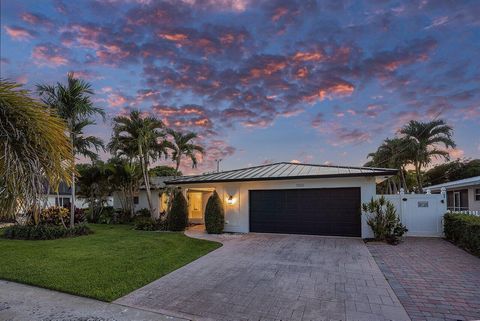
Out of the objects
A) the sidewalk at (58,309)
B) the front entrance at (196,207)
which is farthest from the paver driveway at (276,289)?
the front entrance at (196,207)

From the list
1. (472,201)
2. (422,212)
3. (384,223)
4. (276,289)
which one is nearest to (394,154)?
(472,201)

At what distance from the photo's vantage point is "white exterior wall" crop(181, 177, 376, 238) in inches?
472

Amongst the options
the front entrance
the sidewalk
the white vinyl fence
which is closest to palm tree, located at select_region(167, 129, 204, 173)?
the front entrance

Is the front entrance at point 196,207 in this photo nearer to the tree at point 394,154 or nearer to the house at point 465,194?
the tree at point 394,154

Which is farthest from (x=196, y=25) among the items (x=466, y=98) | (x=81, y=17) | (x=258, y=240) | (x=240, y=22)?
(x=466, y=98)

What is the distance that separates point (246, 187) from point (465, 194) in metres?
17.5

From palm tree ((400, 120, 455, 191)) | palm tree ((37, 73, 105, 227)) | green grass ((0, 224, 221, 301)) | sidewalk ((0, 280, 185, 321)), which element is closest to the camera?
sidewalk ((0, 280, 185, 321))

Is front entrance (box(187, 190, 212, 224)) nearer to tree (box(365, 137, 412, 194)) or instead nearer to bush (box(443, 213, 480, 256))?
bush (box(443, 213, 480, 256))

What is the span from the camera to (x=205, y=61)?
12188 millimetres

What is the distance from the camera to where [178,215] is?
1473 centimetres

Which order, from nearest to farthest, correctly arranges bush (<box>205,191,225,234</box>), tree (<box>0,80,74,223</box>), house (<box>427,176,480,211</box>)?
tree (<box>0,80,74,223</box>), bush (<box>205,191,225,234</box>), house (<box>427,176,480,211</box>)

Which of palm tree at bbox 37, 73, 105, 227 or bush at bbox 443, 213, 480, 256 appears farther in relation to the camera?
palm tree at bbox 37, 73, 105, 227

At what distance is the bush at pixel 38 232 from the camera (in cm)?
1216

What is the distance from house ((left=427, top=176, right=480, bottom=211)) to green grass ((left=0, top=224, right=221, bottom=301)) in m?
17.1
